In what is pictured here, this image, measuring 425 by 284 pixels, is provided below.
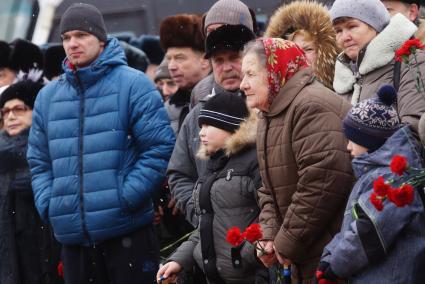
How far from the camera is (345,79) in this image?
21.1ft

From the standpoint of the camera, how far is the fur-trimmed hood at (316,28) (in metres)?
6.94

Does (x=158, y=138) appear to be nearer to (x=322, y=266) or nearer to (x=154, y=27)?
(x=322, y=266)

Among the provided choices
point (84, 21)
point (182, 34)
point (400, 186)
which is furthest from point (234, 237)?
point (182, 34)

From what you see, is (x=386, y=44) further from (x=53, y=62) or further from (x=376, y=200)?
(x=53, y=62)

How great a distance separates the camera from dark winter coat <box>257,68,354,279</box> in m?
5.76

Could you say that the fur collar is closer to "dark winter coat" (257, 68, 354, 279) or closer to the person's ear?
"dark winter coat" (257, 68, 354, 279)

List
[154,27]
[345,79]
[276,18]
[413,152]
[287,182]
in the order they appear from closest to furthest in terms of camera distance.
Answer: [413,152] → [287,182] → [345,79] → [276,18] → [154,27]

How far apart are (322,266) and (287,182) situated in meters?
0.64

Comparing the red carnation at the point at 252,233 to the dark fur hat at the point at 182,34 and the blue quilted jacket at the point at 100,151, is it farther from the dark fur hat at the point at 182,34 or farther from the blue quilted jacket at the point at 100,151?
the dark fur hat at the point at 182,34

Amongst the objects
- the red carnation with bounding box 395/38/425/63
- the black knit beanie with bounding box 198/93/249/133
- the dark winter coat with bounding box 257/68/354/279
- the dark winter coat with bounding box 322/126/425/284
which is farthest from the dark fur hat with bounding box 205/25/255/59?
the red carnation with bounding box 395/38/425/63

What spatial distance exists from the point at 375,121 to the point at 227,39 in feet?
6.65

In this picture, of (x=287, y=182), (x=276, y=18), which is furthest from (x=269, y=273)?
(x=276, y=18)

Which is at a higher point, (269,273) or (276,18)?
(276,18)

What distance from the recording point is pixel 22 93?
9180 mm
